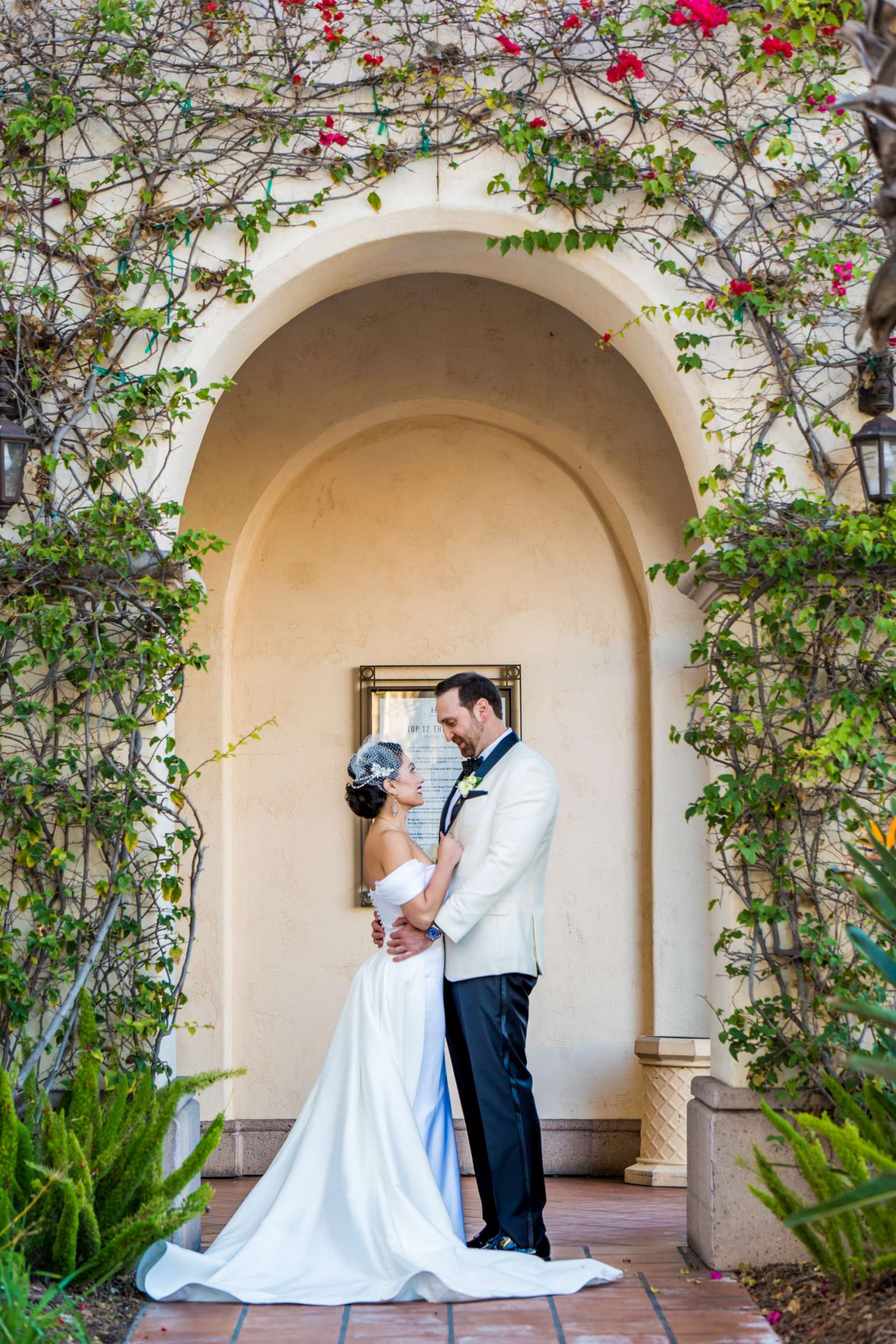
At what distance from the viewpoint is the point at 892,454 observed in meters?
4.53

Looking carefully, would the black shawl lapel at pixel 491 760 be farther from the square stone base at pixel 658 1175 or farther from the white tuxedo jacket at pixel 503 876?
the square stone base at pixel 658 1175

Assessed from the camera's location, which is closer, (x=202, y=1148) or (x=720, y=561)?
(x=202, y=1148)

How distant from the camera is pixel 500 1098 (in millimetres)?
4531

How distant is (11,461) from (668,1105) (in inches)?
152

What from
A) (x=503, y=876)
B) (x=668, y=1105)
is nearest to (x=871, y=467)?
(x=503, y=876)

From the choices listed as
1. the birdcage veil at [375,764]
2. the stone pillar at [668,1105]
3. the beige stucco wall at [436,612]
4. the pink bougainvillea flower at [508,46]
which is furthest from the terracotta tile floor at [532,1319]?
the pink bougainvillea flower at [508,46]

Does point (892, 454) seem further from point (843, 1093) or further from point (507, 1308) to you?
point (507, 1308)

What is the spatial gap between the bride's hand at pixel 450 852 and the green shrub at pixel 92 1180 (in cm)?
101

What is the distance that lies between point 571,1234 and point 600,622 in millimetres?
2879

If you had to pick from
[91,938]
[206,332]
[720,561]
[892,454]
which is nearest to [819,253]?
[892,454]

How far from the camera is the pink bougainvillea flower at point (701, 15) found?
15.1ft

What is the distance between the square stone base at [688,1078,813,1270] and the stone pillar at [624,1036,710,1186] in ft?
4.80

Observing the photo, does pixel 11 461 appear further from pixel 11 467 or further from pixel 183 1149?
pixel 183 1149

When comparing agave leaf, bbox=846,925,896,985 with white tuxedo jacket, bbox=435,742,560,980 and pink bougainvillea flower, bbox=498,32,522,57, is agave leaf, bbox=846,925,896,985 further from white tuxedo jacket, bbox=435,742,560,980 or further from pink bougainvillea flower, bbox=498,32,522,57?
pink bougainvillea flower, bbox=498,32,522,57
